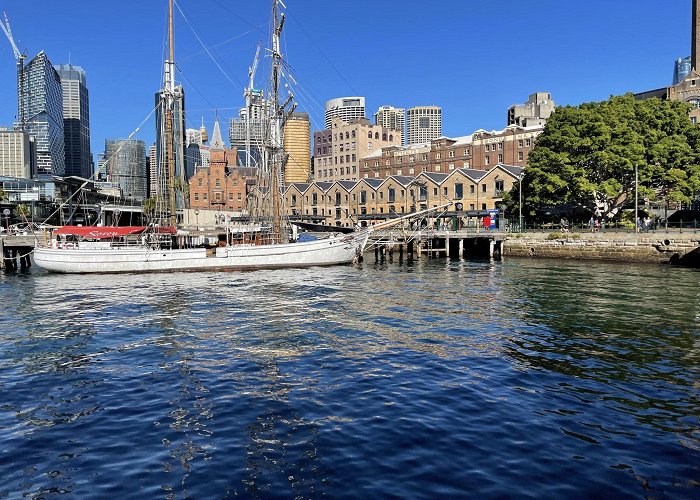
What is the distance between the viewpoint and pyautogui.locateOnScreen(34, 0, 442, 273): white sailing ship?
167 feet

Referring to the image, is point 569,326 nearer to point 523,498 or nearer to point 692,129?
point 523,498

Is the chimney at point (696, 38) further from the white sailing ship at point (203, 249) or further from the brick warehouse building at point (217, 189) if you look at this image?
the brick warehouse building at point (217, 189)

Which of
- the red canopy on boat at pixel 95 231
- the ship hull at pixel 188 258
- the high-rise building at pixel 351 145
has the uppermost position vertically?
the high-rise building at pixel 351 145

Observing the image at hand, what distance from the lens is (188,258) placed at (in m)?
52.5

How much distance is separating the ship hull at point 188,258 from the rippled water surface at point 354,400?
21545 mm

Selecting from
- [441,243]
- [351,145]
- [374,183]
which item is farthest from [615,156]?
[351,145]

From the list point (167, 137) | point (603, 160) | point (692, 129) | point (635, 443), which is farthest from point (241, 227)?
point (692, 129)

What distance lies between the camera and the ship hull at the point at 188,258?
166 feet

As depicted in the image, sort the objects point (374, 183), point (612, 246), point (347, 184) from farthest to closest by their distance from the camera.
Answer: point (347, 184) < point (374, 183) < point (612, 246)

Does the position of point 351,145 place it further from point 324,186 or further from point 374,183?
point 374,183

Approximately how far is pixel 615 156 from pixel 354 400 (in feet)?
193

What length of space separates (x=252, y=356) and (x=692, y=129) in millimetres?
68988

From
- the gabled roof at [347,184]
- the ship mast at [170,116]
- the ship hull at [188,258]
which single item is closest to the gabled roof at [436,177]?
the gabled roof at [347,184]

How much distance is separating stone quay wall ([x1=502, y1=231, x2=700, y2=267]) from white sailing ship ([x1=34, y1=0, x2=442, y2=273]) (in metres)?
21.1
